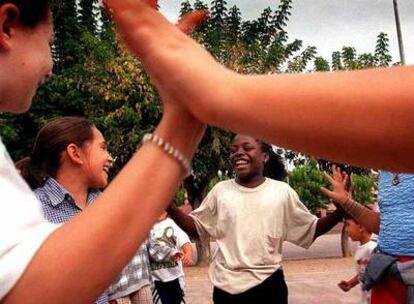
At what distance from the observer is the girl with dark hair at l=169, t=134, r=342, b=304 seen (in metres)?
5.23

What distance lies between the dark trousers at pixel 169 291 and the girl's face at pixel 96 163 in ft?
10.6

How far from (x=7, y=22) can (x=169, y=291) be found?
6025 mm

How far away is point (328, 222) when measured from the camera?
5.16 m

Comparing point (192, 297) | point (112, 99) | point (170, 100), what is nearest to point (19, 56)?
point (170, 100)

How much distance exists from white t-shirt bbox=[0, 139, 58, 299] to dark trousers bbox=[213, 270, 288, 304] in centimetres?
413

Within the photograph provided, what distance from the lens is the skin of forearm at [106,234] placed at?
1118 millimetres

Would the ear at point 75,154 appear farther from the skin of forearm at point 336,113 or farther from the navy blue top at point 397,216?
the skin of forearm at point 336,113

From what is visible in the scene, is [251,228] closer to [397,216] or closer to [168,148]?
[397,216]

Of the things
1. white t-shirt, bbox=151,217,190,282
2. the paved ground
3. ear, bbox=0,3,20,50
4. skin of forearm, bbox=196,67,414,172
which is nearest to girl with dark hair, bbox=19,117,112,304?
ear, bbox=0,3,20,50

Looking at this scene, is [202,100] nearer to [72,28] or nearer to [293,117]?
[293,117]

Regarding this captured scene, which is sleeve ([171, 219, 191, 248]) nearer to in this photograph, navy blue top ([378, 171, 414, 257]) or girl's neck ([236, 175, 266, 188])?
girl's neck ([236, 175, 266, 188])

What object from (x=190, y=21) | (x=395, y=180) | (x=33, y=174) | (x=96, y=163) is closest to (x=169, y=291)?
(x=96, y=163)

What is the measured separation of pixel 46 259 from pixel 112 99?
1628cm

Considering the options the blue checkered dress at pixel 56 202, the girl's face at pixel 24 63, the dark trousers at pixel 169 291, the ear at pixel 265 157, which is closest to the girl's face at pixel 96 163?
the blue checkered dress at pixel 56 202
